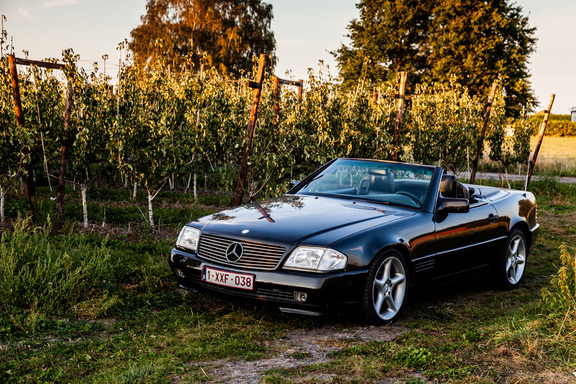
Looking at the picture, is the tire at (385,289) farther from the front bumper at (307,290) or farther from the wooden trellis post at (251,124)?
the wooden trellis post at (251,124)

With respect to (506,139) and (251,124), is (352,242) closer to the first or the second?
(251,124)

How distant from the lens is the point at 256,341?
16.2 ft

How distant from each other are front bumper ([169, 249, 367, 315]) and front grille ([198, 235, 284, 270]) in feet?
0.19

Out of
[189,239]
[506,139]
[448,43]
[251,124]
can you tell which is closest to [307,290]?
[189,239]

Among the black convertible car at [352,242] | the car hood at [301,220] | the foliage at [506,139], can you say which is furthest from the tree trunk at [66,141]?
the foliage at [506,139]

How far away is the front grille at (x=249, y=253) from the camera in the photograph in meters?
5.03

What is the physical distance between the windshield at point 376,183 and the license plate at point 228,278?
1828mm

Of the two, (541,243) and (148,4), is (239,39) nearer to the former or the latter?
(148,4)

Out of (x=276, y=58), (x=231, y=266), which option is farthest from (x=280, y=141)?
(x=276, y=58)

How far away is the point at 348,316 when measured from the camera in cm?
562

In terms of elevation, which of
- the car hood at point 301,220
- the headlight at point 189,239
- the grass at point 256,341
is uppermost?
the car hood at point 301,220

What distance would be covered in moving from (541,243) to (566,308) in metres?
6.29

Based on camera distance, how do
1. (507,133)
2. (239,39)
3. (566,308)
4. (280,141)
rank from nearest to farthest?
1. (566,308)
2. (280,141)
3. (507,133)
4. (239,39)

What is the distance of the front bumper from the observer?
4887 millimetres
